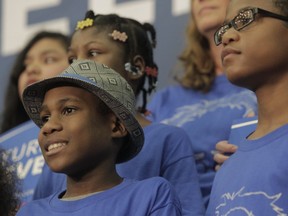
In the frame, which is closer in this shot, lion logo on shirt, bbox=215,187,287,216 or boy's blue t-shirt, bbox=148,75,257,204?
lion logo on shirt, bbox=215,187,287,216

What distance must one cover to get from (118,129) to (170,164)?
30cm

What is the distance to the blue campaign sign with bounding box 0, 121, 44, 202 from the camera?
2.94 meters

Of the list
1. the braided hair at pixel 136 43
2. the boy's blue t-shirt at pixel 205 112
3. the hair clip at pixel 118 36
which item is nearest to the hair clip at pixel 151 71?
the braided hair at pixel 136 43

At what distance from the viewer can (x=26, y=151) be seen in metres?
3.05

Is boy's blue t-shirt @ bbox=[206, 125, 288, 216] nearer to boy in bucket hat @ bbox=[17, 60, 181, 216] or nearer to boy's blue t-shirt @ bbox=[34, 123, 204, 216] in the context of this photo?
boy in bucket hat @ bbox=[17, 60, 181, 216]

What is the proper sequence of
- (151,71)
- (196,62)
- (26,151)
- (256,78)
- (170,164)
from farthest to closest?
(196,62) → (26,151) → (151,71) → (170,164) → (256,78)

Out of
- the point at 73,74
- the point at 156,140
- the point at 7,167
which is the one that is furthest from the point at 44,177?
the point at 73,74

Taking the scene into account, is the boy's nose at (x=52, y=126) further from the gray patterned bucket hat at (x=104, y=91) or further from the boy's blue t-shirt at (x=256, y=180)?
the boy's blue t-shirt at (x=256, y=180)

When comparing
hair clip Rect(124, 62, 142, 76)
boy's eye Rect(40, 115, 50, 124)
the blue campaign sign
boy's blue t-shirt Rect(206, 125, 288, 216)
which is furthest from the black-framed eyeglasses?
the blue campaign sign

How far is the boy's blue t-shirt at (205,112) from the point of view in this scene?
9.09 feet

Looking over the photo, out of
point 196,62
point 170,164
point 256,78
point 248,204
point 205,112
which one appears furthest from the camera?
point 196,62

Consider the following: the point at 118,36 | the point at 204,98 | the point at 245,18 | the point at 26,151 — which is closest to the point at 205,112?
the point at 204,98

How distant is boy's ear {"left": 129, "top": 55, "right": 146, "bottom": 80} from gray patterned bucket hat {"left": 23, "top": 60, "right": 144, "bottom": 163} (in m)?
0.44

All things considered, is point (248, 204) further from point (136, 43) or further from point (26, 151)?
point (26, 151)
